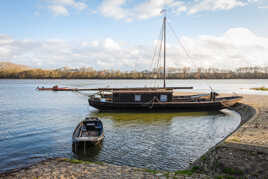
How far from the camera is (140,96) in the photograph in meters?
28.1

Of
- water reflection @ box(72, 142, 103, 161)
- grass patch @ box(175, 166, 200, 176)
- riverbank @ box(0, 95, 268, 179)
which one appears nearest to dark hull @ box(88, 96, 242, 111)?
water reflection @ box(72, 142, 103, 161)

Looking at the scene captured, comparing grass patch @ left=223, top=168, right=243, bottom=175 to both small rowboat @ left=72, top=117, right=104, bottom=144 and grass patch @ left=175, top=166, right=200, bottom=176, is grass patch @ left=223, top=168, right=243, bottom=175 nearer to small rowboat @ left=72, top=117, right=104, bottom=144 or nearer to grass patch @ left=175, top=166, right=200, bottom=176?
grass patch @ left=175, top=166, right=200, bottom=176

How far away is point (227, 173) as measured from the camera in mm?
8141

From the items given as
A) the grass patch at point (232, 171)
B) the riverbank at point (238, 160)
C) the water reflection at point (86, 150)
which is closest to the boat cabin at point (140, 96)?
the water reflection at point (86, 150)

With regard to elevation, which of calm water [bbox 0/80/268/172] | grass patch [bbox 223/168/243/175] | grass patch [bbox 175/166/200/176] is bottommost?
calm water [bbox 0/80/268/172]

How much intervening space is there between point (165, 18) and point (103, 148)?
84.4ft

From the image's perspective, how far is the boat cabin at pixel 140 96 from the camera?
27.9 meters

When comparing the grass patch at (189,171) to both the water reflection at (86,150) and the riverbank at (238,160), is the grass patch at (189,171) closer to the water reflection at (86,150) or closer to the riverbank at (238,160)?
the riverbank at (238,160)

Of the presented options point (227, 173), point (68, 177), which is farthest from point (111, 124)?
point (227, 173)

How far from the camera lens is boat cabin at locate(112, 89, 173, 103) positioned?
91.6 ft

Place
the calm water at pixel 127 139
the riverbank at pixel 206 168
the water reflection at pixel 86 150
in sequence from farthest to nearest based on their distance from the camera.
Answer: the water reflection at pixel 86 150
the calm water at pixel 127 139
the riverbank at pixel 206 168

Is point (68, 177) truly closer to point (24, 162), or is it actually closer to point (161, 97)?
point (24, 162)

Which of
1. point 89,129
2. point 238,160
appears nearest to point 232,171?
point 238,160

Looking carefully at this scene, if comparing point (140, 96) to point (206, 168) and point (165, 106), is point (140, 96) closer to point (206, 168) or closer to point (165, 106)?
point (165, 106)
